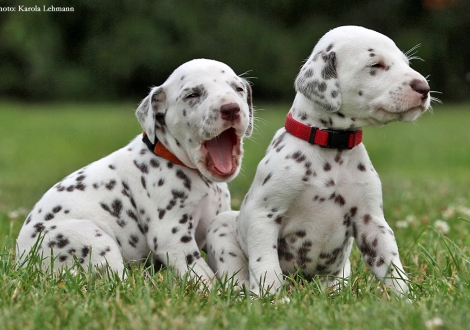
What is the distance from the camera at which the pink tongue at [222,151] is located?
17.1 feet

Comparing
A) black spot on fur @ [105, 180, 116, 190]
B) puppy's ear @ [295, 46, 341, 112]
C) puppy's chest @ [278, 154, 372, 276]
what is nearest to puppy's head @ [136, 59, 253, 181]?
black spot on fur @ [105, 180, 116, 190]

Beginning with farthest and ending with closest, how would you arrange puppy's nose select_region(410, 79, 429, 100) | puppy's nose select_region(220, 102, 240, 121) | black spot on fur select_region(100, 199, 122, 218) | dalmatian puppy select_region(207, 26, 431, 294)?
black spot on fur select_region(100, 199, 122, 218) → puppy's nose select_region(220, 102, 240, 121) → dalmatian puppy select_region(207, 26, 431, 294) → puppy's nose select_region(410, 79, 429, 100)

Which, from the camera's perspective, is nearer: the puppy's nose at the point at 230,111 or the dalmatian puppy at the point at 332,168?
the dalmatian puppy at the point at 332,168

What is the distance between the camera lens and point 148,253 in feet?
18.0

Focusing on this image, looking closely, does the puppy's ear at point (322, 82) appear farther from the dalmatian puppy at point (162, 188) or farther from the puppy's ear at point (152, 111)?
the puppy's ear at point (152, 111)

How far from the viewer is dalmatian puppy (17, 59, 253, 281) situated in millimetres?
5133

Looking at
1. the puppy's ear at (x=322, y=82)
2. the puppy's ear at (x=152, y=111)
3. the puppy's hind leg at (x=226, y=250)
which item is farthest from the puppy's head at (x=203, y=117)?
the puppy's ear at (x=322, y=82)

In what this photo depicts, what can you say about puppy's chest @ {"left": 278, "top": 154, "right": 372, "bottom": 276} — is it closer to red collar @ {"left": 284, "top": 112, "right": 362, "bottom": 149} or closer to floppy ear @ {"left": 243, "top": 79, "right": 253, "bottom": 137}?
red collar @ {"left": 284, "top": 112, "right": 362, "bottom": 149}

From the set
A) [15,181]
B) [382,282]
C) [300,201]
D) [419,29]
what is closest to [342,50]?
[300,201]

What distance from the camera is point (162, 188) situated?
5.33 m

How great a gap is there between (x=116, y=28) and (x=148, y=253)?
99.1 ft

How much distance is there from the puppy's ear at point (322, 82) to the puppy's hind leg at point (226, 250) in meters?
1.22

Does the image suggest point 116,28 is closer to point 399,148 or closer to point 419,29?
point 419,29

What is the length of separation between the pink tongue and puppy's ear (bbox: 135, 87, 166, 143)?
19.5 inches
